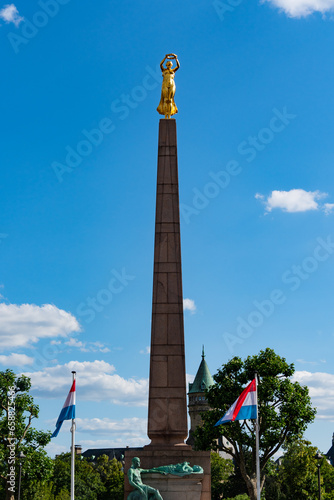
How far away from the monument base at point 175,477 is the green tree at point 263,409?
1763 centimetres

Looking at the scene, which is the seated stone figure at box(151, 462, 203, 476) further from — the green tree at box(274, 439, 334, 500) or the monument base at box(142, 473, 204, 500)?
the green tree at box(274, 439, 334, 500)

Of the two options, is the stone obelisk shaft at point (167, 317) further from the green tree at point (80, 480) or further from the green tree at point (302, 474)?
the green tree at point (80, 480)

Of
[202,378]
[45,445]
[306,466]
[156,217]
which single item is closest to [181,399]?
[156,217]

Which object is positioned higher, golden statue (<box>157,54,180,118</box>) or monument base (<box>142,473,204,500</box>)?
golden statue (<box>157,54,180,118</box>)

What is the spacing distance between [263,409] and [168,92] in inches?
797

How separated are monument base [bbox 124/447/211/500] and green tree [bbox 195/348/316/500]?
694 inches

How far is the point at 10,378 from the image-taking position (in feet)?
123

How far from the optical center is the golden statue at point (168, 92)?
2038 centimetres

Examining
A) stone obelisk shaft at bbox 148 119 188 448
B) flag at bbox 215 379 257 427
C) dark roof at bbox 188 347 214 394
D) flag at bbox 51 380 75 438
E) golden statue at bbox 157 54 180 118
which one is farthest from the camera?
dark roof at bbox 188 347 214 394

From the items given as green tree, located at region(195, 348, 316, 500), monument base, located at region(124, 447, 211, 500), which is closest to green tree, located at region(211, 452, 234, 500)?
green tree, located at region(195, 348, 316, 500)

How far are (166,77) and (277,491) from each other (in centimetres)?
4615

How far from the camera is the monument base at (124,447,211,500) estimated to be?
52.4ft

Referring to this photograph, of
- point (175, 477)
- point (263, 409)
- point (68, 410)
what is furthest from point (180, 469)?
point (263, 409)

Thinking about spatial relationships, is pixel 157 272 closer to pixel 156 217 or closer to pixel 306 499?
pixel 156 217
